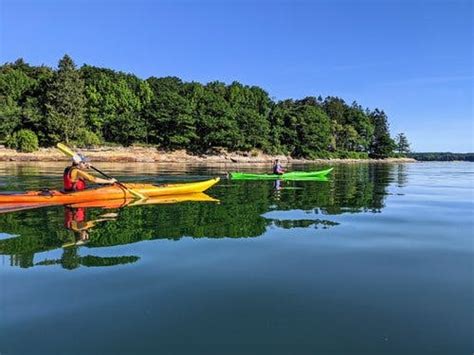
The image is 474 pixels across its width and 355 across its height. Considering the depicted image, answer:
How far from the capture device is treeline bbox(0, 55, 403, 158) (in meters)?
70.6

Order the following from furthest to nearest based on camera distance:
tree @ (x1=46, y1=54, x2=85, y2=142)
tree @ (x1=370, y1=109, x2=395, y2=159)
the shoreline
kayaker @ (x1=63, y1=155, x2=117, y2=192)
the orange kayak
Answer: tree @ (x1=370, y1=109, x2=395, y2=159) → tree @ (x1=46, y1=54, x2=85, y2=142) → the shoreline → kayaker @ (x1=63, y1=155, x2=117, y2=192) → the orange kayak

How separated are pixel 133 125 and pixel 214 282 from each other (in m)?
73.6

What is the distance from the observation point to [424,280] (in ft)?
22.3

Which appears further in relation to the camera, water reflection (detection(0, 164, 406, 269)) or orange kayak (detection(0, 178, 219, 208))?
orange kayak (detection(0, 178, 219, 208))

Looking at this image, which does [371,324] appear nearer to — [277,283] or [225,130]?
[277,283]

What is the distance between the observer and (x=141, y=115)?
8194 centimetres

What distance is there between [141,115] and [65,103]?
44.9ft

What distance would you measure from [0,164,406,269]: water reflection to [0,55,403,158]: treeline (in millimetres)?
56656

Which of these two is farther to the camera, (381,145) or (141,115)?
(381,145)

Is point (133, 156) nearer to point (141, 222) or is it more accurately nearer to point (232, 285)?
point (141, 222)

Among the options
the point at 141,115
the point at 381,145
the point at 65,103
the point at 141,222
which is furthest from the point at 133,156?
the point at 381,145

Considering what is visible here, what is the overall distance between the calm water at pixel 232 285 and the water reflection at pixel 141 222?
1.7 inches

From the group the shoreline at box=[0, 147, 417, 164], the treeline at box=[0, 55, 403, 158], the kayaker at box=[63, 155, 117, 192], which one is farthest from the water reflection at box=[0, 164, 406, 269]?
the treeline at box=[0, 55, 403, 158]

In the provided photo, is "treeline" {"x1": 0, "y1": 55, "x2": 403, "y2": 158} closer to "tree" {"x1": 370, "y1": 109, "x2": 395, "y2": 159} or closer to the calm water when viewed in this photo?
"tree" {"x1": 370, "y1": 109, "x2": 395, "y2": 159}
